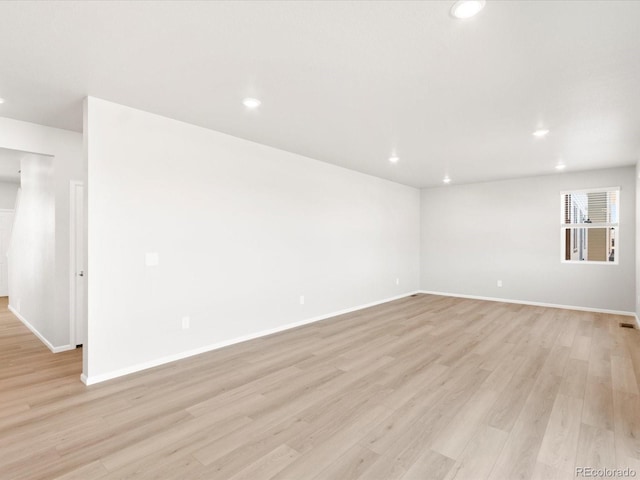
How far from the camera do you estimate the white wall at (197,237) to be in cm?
304

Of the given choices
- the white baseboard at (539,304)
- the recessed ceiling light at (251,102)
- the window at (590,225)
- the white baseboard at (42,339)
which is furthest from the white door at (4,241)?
the window at (590,225)

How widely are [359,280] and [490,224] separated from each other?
3303 mm

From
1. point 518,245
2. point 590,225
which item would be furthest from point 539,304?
point 590,225

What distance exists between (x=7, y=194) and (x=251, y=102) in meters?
8.04

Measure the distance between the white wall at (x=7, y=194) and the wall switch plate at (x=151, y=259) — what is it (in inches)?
274

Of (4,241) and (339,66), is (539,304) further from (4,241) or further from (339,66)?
(4,241)

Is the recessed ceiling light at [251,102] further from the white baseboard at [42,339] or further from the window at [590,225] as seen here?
the window at [590,225]

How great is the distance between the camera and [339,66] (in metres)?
2.39

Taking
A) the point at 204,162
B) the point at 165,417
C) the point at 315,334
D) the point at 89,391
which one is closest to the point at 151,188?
the point at 204,162

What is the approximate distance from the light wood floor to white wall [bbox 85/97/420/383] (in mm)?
426

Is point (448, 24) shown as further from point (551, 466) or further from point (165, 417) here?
point (165, 417)

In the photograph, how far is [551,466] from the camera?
6.09 feet

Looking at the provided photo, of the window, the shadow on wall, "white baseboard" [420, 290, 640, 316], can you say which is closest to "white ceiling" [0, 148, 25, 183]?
Result: the shadow on wall

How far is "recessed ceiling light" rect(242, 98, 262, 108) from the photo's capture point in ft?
9.80
